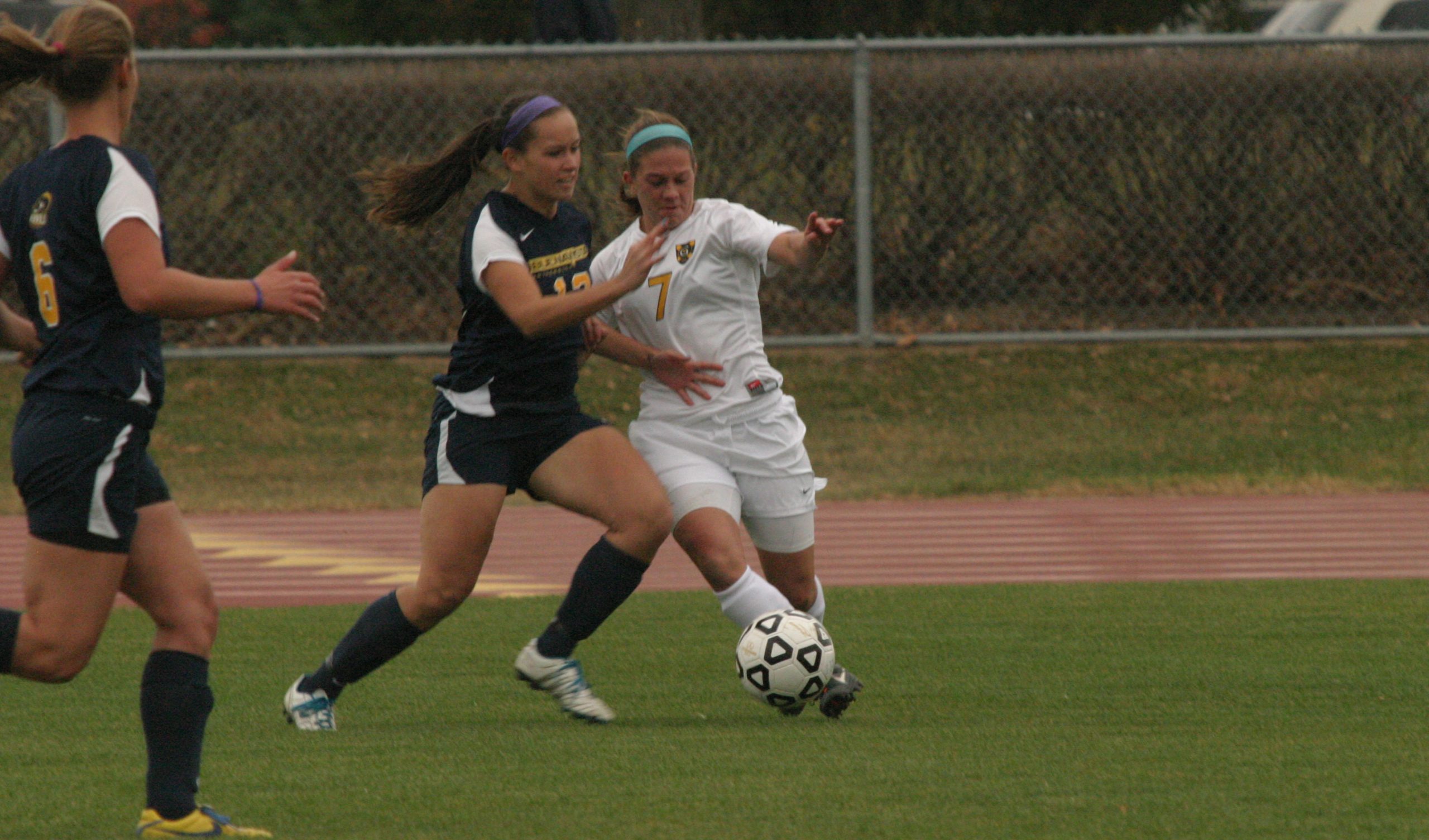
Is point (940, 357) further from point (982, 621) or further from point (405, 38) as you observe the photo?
point (405, 38)

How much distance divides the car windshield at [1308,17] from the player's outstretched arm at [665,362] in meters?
14.5

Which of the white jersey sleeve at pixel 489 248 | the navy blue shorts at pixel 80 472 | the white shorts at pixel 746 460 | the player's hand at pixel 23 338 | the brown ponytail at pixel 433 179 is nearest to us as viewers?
the navy blue shorts at pixel 80 472

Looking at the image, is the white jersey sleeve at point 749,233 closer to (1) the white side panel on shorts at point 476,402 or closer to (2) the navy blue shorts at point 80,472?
(1) the white side panel on shorts at point 476,402

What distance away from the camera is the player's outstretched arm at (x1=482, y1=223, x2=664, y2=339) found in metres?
5.29

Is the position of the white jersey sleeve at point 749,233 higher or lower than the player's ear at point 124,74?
lower

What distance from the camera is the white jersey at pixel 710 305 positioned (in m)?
5.94

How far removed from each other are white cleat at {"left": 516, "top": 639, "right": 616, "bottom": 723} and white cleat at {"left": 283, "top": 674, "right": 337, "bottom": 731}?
21.8 inches

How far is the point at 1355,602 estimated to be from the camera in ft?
25.5

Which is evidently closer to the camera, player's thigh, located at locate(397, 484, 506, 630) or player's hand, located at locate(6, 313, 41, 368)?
player's hand, located at locate(6, 313, 41, 368)

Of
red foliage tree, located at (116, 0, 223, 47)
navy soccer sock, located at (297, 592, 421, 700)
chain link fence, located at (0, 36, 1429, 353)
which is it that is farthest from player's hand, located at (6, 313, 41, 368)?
red foliage tree, located at (116, 0, 223, 47)

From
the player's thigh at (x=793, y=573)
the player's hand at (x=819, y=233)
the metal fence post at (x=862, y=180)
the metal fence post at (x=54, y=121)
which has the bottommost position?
the metal fence post at (x=862, y=180)

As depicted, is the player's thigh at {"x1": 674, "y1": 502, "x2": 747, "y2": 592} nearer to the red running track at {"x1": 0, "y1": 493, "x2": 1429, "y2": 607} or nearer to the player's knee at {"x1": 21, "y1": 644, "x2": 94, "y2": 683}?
the player's knee at {"x1": 21, "y1": 644, "x2": 94, "y2": 683}

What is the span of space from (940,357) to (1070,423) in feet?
3.88

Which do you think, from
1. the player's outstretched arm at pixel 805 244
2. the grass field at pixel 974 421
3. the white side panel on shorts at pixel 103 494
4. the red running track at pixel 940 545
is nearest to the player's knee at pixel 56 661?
the white side panel on shorts at pixel 103 494
